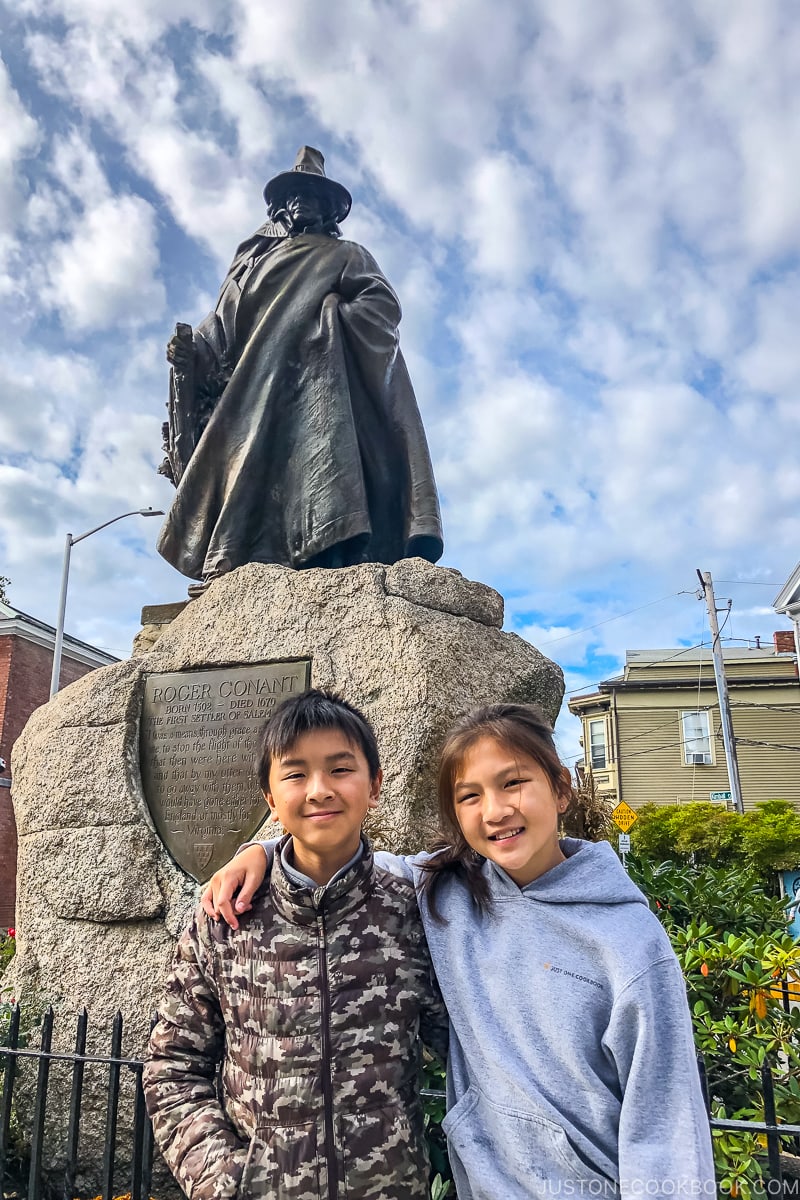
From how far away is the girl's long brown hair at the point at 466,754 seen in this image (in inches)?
62.0

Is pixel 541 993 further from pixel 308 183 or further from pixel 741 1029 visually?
pixel 308 183

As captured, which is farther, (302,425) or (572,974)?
(302,425)

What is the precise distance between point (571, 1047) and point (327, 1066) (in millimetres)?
397

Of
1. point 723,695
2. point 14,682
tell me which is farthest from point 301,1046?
point 723,695

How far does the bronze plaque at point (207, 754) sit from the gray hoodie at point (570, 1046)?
6.50ft

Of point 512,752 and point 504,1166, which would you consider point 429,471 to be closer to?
point 512,752

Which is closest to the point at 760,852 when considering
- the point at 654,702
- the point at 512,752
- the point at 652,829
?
the point at 652,829

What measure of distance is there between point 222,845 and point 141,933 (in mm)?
444

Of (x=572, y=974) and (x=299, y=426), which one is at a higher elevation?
(x=299, y=426)

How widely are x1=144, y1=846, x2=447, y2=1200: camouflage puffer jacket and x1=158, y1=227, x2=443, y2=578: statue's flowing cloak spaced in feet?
9.88

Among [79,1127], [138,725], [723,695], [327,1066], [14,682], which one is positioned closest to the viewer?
[327,1066]

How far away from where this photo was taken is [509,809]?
1.52m

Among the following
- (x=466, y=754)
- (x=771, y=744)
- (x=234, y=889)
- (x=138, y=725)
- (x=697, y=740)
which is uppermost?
(x=697, y=740)

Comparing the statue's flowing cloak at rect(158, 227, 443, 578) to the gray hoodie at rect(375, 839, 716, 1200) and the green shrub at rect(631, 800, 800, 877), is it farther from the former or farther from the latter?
the green shrub at rect(631, 800, 800, 877)
